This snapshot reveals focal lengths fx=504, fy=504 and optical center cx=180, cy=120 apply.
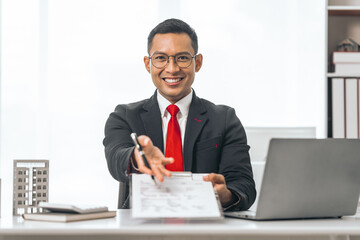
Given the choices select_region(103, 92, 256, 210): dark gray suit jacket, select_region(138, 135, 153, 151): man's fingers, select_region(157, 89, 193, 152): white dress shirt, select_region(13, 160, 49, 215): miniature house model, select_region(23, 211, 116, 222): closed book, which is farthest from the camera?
select_region(157, 89, 193, 152): white dress shirt

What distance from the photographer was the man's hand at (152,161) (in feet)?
3.94

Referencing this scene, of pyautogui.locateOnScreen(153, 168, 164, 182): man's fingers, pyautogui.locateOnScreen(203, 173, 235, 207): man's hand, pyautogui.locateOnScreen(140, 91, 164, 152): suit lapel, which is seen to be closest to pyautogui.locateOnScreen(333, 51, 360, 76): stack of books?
pyautogui.locateOnScreen(140, 91, 164, 152): suit lapel

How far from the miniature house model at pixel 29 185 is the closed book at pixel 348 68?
6.44 feet

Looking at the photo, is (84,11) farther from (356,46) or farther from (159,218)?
(159,218)

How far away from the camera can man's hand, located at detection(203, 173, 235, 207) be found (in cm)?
136

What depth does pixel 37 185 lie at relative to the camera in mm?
1404

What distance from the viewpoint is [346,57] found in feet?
9.38

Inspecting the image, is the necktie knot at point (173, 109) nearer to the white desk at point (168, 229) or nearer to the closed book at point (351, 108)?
the white desk at point (168, 229)

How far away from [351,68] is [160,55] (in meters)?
1.41

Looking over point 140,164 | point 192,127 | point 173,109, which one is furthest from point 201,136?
point 140,164

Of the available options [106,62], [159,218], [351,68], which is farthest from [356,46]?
[159,218]

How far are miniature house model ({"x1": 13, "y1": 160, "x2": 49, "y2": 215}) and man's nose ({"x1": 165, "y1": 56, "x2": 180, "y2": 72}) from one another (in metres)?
0.65

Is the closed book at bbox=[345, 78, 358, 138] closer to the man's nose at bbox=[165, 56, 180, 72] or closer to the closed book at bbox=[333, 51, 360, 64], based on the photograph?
the closed book at bbox=[333, 51, 360, 64]

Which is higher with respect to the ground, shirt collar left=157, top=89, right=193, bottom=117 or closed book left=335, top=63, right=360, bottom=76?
closed book left=335, top=63, right=360, bottom=76
